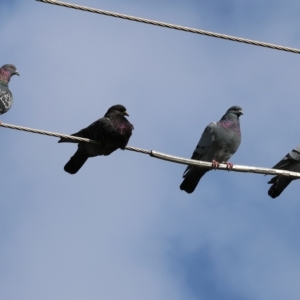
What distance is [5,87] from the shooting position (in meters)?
14.1

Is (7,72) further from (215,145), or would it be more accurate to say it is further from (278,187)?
(278,187)

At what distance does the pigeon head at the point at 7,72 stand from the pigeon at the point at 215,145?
2.95 meters

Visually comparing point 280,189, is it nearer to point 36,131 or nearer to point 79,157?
point 79,157

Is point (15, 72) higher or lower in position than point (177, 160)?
higher

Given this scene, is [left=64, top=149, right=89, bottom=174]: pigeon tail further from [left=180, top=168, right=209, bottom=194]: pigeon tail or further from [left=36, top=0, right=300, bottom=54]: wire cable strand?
[left=36, top=0, right=300, bottom=54]: wire cable strand

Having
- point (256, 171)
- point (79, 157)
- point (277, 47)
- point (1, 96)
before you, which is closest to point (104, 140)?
point (79, 157)

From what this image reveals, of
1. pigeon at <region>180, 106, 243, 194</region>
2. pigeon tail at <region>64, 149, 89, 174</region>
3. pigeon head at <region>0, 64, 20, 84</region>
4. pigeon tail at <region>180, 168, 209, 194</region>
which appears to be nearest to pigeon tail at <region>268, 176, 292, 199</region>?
pigeon at <region>180, 106, 243, 194</region>

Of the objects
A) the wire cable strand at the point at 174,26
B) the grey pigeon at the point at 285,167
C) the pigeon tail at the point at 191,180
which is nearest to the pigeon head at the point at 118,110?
the pigeon tail at the point at 191,180

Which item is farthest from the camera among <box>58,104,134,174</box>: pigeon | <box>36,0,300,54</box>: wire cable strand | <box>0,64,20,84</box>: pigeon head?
<box>0,64,20,84</box>: pigeon head

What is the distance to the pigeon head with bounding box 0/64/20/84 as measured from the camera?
14.5m

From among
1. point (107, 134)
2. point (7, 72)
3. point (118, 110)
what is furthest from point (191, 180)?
point (7, 72)

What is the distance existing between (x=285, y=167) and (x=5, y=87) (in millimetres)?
4081

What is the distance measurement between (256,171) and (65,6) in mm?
2558

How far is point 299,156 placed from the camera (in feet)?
45.9
